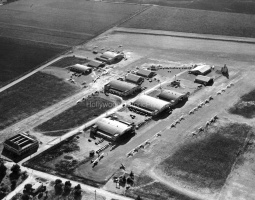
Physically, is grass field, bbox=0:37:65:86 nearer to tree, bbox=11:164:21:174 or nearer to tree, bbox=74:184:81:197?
tree, bbox=11:164:21:174

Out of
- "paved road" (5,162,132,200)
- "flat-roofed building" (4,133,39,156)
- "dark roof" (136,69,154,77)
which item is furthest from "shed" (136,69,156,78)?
"paved road" (5,162,132,200)

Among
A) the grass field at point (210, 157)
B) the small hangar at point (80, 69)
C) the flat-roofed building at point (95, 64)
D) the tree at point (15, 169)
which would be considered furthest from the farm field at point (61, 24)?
the grass field at point (210, 157)

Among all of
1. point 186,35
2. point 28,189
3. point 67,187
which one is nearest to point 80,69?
point 186,35

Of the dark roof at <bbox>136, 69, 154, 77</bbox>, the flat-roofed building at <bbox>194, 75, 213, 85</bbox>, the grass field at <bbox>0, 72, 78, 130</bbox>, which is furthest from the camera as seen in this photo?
the dark roof at <bbox>136, 69, 154, 77</bbox>

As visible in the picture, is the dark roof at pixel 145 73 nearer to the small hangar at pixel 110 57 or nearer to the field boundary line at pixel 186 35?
the small hangar at pixel 110 57

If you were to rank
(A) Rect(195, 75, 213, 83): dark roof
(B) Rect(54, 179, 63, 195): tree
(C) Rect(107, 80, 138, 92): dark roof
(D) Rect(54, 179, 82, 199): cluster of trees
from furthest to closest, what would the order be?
(A) Rect(195, 75, 213, 83): dark roof < (C) Rect(107, 80, 138, 92): dark roof < (B) Rect(54, 179, 63, 195): tree < (D) Rect(54, 179, 82, 199): cluster of trees

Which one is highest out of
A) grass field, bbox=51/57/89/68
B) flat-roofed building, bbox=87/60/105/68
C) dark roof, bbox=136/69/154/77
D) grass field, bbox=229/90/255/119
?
dark roof, bbox=136/69/154/77

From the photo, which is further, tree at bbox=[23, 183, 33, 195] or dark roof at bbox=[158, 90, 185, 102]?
dark roof at bbox=[158, 90, 185, 102]

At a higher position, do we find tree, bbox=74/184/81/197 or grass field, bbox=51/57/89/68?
tree, bbox=74/184/81/197
